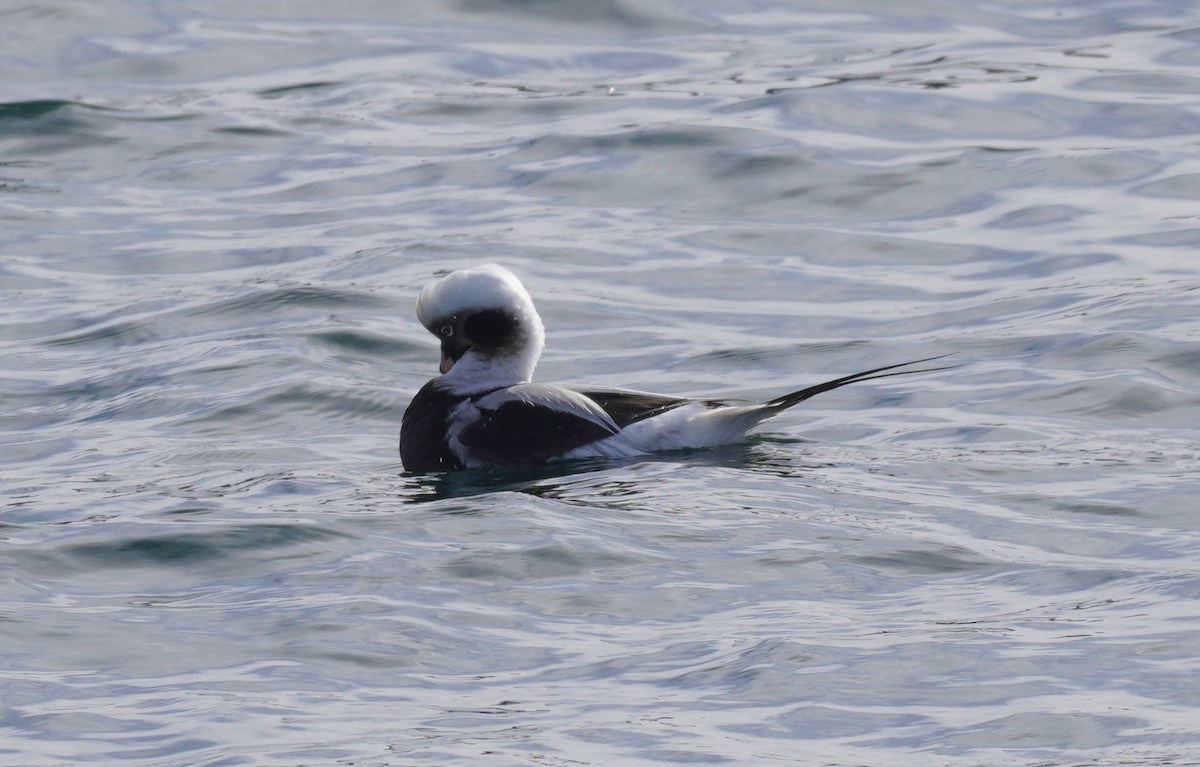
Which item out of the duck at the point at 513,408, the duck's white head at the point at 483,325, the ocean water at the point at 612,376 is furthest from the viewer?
the duck's white head at the point at 483,325

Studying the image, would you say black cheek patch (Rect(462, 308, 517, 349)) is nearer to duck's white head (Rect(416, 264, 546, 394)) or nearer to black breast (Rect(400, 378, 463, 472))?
duck's white head (Rect(416, 264, 546, 394))

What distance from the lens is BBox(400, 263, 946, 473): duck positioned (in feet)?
23.9

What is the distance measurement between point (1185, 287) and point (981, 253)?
130 cm

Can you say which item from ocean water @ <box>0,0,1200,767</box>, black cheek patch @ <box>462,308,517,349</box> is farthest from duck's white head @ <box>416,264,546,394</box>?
ocean water @ <box>0,0,1200,767</box>

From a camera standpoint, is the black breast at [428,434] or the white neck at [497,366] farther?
the white neck at [497,366]

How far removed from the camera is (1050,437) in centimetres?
750


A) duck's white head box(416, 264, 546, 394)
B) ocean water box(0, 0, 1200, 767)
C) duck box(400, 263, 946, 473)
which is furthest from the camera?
duck's white head box(416, 264, 546, 394)

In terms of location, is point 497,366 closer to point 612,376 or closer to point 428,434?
point 428,434

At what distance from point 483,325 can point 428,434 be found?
46cm

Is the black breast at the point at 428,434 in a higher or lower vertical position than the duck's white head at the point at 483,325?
lower

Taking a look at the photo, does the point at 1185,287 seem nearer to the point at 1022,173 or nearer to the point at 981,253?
the point at 981,253

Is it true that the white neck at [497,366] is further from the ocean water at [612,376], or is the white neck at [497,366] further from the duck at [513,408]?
the ocean water at [612,376]

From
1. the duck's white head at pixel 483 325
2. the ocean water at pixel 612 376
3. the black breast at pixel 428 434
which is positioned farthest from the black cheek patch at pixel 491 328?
the ocean water at pixel 612 376

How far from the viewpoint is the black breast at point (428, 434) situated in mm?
7305
